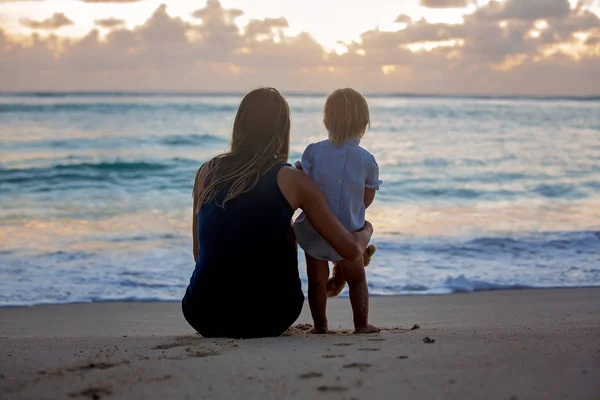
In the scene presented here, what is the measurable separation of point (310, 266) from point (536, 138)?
1043 inches

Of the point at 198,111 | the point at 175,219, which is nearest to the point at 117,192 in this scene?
the point at 175,219

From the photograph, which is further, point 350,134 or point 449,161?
point 449,161

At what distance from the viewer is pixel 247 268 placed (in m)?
3.40

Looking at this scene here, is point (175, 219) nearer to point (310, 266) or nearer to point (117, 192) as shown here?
point (117, 192)

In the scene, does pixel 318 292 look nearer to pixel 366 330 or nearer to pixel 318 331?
pixel 318 331

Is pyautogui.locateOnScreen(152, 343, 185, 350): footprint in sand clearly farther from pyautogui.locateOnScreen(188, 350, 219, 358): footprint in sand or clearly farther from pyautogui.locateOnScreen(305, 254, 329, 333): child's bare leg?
pyautogui.locateOnScreen(305, 254, 329, 333): child's bare leg

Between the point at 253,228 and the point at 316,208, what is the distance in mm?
326

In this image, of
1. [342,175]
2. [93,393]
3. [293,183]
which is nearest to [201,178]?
[293,183]

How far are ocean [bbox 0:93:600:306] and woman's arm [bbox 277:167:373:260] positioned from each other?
3235 millimetres

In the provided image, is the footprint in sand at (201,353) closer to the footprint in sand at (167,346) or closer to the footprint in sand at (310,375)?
the footprint in sand at (167,346)

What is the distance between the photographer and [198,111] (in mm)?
40500

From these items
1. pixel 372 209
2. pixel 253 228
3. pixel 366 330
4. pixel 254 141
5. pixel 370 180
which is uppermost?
pixel 254 141

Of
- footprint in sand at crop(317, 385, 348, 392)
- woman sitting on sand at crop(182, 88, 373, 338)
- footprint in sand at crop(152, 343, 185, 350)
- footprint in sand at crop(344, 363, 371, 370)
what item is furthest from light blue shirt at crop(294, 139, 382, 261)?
footprint in sand at crop(317, 385, 348, 392)

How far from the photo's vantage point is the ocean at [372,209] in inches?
282
